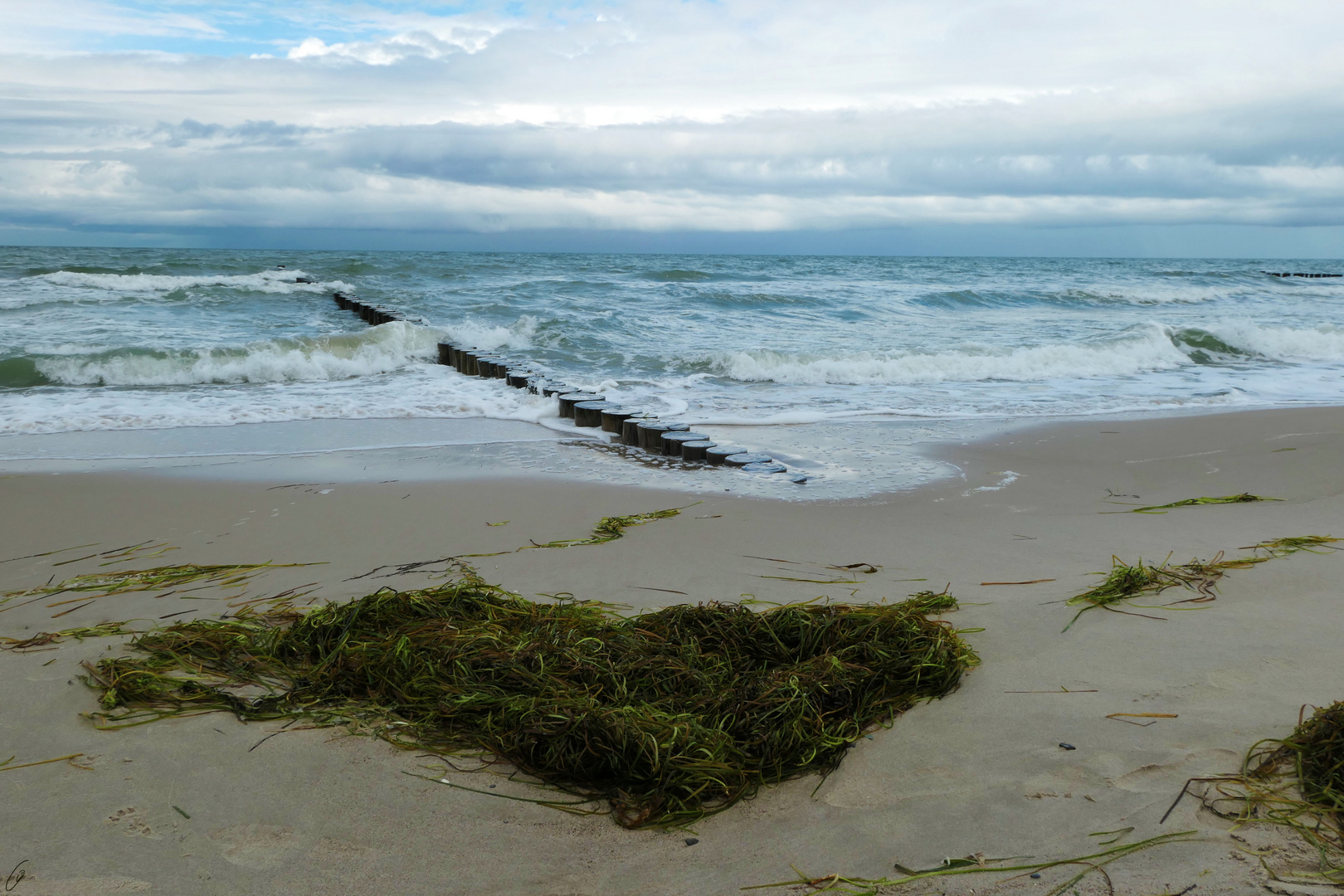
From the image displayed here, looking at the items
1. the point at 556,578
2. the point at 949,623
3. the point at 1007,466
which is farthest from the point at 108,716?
the point at 1007,466

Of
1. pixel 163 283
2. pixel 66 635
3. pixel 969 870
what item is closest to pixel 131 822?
pixel 66 635

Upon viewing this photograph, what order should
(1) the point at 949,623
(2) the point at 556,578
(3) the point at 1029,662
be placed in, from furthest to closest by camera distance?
(2) the point at 556,578 → (1) the point at 949,623 → (3) the point at 1029,662

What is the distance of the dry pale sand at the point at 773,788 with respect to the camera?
1.61 m

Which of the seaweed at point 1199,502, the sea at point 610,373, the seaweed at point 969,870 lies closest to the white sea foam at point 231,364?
the sea at point 610,373

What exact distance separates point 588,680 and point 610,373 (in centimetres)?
859

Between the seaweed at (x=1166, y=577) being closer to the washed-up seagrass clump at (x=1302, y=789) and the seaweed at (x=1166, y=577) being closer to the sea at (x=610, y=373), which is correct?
the washed-up seagrass clump at (x=1302, y=789)

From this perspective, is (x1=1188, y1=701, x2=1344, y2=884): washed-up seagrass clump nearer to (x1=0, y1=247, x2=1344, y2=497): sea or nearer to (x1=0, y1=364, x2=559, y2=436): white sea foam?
(x1=0, y1=247, x2=1344, y2=497): sea

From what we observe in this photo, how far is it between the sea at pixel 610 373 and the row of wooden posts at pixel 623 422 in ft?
0.54

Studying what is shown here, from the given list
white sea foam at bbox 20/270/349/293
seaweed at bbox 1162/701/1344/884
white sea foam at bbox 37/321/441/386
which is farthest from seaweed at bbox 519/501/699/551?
white sea foam at bbox 20/270/349/293

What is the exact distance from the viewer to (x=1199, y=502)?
172 inches

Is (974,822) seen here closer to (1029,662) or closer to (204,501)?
(1029,662)

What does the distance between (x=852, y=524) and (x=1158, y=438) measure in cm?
377

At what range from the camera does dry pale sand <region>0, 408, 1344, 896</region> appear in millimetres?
1605

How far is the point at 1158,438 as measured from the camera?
6.43 metres
